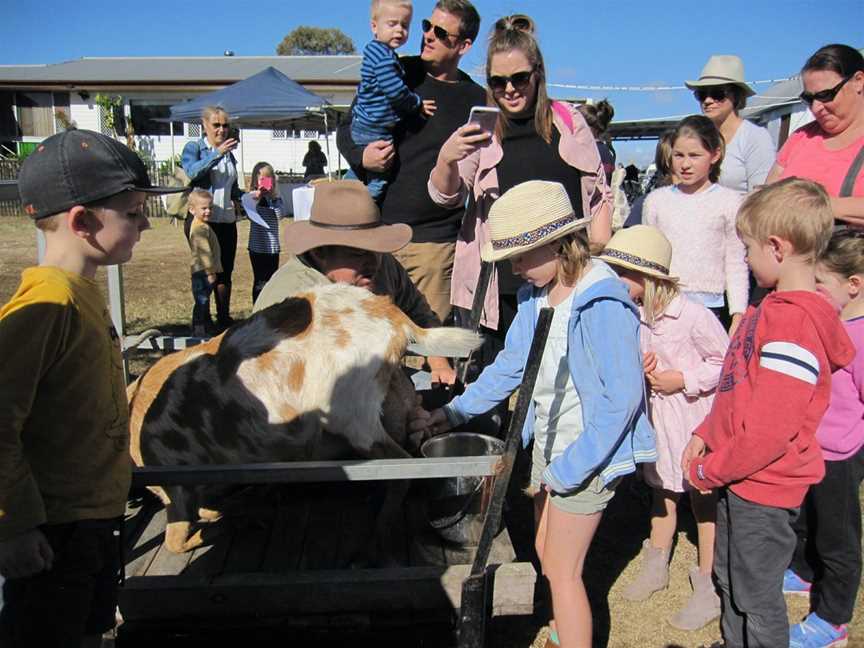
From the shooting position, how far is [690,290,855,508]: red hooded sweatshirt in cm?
221

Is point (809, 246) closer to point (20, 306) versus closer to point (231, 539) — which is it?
point (20, 306)

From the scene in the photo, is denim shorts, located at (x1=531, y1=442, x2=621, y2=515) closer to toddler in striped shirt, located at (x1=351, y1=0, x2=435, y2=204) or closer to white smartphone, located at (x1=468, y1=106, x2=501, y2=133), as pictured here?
white smartphone, located at (x1=468, y1=106, x2=501, y2=133)

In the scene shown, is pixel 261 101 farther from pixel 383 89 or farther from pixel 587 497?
pixel 587 497

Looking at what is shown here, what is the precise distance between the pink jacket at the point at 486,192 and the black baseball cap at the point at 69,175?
6.70 feet

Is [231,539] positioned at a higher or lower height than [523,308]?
lower

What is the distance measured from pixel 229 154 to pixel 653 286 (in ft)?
22.2

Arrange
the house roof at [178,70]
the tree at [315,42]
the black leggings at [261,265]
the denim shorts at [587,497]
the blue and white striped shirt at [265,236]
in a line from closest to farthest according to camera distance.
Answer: the denim shorts at [587,497]
the blue and white striped shirt at [265,236]
the black leggings at [261,265]
the house roof at [178,70]
the tree at [315,42]

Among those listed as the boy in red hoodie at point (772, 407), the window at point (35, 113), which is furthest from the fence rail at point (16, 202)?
the boy in red hoodie at point (772, 407)

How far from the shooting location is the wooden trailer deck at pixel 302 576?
2.52 m

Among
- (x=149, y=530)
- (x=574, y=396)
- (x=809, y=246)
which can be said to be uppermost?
(x=809, y=246)

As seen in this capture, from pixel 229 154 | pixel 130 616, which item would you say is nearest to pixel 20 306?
pixel 130 616

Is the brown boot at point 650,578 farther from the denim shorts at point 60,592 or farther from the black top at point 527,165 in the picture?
the denim shorts at point 60,592

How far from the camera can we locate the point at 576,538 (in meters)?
2.48

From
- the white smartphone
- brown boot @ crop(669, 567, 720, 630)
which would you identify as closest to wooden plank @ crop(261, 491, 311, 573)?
brown boot @ crop(669, 567, 720, 630)
